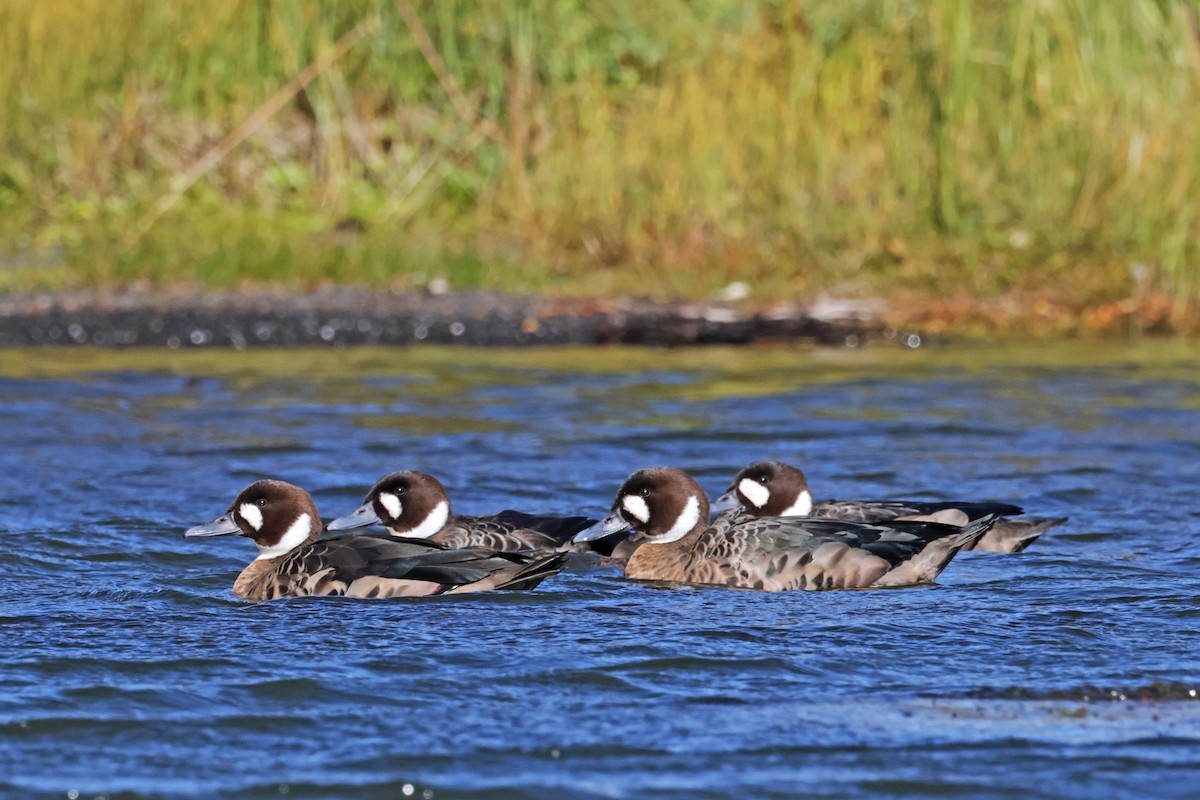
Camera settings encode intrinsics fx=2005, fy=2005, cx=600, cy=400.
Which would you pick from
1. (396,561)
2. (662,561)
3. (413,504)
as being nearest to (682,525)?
(662,561)

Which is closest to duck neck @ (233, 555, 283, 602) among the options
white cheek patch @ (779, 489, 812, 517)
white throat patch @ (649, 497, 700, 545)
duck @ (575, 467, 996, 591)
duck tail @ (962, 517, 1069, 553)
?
duck @ (575, 467, 996, 591)

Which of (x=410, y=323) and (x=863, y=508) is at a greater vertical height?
(x=410, y=323)

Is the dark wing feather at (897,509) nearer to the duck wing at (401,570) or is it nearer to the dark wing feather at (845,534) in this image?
the dark wing feather at (845,534)

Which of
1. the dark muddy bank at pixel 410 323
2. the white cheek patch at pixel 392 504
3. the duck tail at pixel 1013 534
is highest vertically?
the dark muddy bank at pixel 410 323

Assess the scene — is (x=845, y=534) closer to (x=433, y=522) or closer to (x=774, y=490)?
(x=774, y=490)

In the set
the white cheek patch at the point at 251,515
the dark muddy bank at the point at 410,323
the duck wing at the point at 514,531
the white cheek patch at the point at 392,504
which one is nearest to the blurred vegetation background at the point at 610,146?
the dark muddy bank at the point at 410,323

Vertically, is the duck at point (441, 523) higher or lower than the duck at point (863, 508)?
higher

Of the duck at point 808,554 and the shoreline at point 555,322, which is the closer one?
the duck at point 808,554

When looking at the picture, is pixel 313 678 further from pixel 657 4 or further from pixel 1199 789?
pixel 657 4

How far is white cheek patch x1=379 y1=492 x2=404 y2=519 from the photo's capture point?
29.0 feet

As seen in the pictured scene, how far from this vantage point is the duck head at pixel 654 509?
28.9 feet

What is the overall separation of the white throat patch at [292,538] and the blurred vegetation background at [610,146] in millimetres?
8786

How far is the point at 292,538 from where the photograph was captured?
28.1 ft

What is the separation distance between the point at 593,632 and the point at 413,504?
1.80 metres
